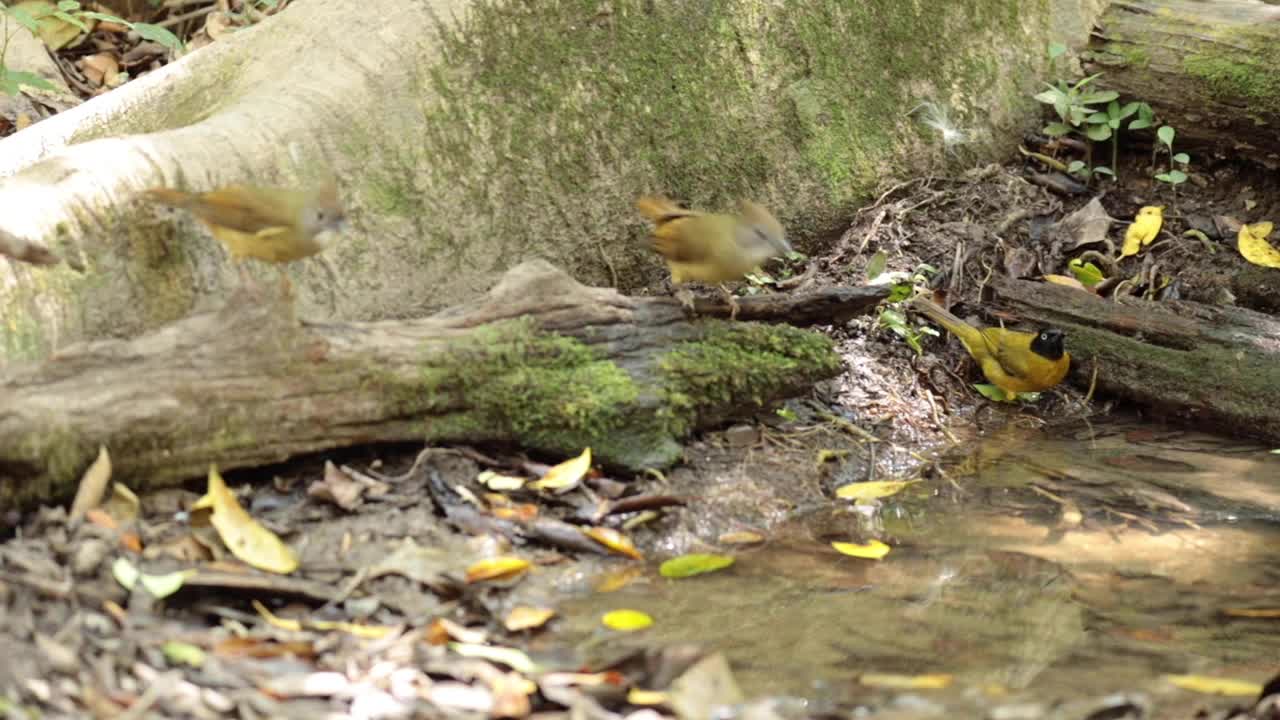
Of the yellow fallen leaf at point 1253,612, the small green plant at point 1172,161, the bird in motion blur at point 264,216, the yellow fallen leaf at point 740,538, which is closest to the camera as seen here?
the yellow fallen leaf at point 1253,612

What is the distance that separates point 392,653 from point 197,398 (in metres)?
1.05

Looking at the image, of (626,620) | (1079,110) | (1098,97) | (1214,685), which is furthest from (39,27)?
(1214,685)

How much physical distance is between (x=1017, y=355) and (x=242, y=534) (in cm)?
341

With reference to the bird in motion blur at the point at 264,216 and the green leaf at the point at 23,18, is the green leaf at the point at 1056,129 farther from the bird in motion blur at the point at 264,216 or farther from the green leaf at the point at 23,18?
Result: the green leaf at the point at 23,18

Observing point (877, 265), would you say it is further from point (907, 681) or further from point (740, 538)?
point (907, 681)

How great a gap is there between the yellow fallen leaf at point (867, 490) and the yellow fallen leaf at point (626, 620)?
1.34 meters

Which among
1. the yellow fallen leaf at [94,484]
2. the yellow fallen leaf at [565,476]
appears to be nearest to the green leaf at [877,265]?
the yellow fallen leaf at [565,476]

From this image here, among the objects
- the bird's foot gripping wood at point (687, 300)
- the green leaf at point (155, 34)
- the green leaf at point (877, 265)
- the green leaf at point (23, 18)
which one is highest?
the green leaf at point (23, 18)

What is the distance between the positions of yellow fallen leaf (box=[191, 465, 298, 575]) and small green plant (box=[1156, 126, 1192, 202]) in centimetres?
491

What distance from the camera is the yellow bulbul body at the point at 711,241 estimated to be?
15.1 feet

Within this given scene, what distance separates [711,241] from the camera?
459 centimetres

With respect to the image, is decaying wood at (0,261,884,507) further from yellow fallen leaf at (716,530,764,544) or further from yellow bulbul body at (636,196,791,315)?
yellow fallen leaf at (716,530,764,544)

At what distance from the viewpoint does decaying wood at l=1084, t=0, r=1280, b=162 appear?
255 inches

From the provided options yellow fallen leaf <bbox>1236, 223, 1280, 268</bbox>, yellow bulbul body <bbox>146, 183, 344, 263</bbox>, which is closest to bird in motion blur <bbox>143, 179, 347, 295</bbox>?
yellow bulbul body <bbox>146, 183, 344, 263</bbox>
